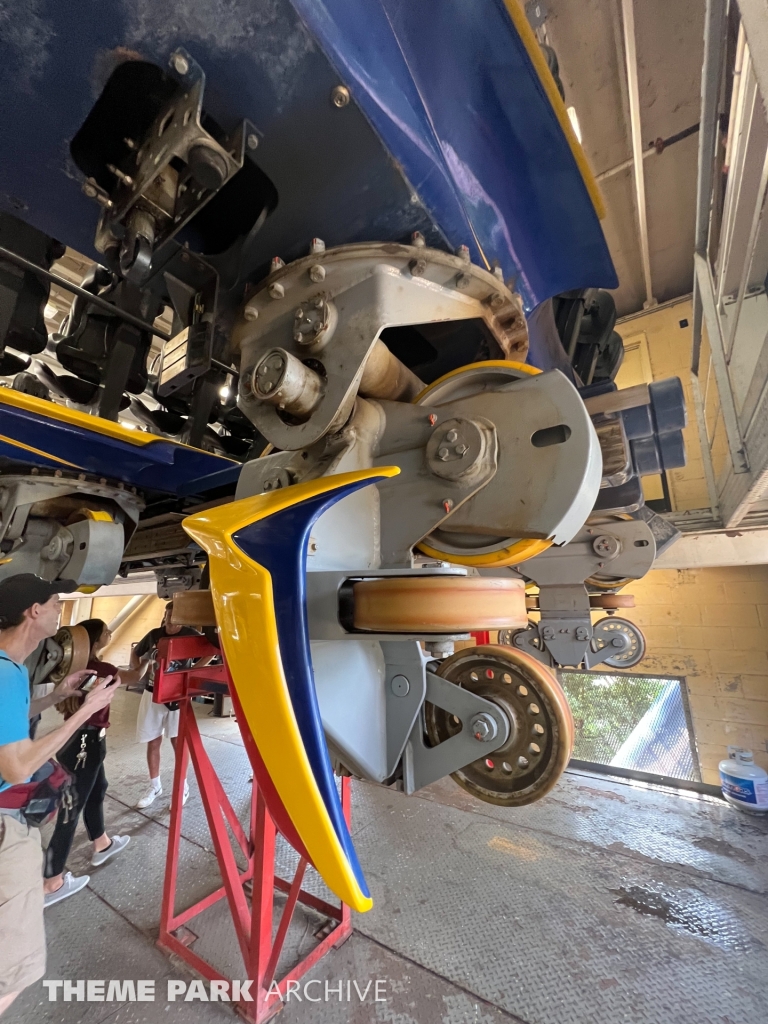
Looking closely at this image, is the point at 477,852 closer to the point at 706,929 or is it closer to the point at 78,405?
the point at 706,929

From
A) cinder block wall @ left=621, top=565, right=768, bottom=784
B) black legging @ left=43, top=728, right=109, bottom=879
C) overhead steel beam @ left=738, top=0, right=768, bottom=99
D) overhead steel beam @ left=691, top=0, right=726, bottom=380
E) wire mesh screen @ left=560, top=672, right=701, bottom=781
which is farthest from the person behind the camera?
wire mesh screen @ left=560, top=672, right=701, bottom=781

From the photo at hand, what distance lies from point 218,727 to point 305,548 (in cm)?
667

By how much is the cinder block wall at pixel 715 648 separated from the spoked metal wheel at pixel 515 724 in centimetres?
529

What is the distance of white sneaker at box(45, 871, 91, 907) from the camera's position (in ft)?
9.07

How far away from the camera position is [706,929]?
2449mm

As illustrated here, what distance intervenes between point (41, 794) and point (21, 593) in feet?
5.07

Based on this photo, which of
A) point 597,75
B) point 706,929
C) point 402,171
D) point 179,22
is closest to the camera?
point 179,22

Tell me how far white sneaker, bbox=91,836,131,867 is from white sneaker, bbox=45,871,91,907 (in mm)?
148

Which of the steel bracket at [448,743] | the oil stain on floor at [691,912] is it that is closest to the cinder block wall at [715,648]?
the oil stain on floor at [691,912]

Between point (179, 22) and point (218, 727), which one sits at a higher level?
point (179, 22)

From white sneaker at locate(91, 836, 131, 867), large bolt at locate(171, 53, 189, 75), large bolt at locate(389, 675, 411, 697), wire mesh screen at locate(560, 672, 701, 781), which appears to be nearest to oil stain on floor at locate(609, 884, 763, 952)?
wire mesh screen at locate(560, 672, 701, 781)

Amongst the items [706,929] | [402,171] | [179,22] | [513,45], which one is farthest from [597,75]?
[706,929]

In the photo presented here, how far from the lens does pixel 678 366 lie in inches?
221

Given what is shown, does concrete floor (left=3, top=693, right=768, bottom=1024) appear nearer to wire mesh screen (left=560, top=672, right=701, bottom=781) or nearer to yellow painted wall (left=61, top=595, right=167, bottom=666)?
wire mesh screen (left=560, top=672, right=701, bottom=781)
